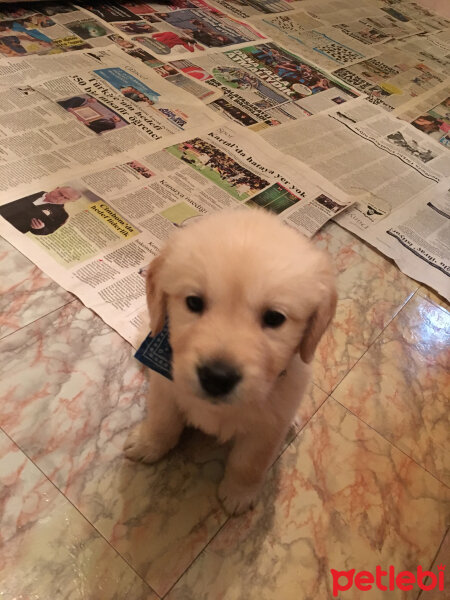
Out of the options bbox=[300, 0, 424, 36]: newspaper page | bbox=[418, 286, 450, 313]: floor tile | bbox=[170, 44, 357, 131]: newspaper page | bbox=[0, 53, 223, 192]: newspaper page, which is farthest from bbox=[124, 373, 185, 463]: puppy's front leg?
bbox=[300, 0, 424, 36]: newspaper page

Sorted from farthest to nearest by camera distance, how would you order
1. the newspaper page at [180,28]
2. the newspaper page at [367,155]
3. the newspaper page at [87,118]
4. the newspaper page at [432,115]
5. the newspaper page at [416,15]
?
the newspaper page at [416,15], the newspaper page at [432,115], the newspaper page at [180,28], the newspaper page at [367,155], the newspaper page at [87,118]

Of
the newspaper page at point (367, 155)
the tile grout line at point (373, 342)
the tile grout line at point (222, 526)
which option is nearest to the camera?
the tile grout line at point (222, 526)

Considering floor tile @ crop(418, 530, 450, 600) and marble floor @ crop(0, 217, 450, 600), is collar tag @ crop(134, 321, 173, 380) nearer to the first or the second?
marble floor @ crop(0, 217, 450, 600)

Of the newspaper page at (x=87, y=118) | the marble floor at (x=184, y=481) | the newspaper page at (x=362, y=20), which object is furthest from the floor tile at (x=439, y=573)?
the newspaper page at (x=362, y=20)

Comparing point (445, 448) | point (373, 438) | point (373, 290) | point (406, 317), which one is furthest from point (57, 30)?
point (445, 448)

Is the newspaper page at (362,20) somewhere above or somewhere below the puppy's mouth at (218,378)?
above

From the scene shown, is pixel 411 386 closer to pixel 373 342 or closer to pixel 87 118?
pixel 373 342

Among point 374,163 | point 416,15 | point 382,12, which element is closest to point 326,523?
point 374,163

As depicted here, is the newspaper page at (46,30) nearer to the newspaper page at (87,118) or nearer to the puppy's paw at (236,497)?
the newspaper page at (87,118)
